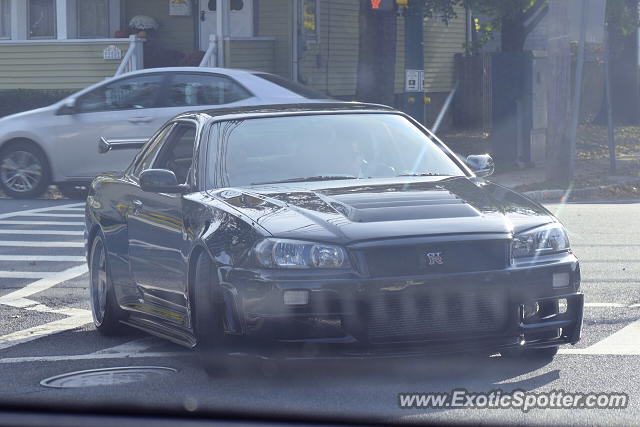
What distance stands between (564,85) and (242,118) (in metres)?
11.3

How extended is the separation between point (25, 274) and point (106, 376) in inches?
Answer: 179

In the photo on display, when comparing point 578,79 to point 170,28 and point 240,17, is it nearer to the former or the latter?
point 240,17

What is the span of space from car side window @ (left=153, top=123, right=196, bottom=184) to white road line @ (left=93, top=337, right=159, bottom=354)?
106 centimetres

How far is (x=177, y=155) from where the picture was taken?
27.2ft

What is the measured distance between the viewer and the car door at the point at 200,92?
16438 mm

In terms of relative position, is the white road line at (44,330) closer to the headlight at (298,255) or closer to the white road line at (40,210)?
the headlight at (298,255)

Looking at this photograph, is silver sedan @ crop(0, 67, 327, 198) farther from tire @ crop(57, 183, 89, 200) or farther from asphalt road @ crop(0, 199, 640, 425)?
asphalt road @ crop(0, 199, 640, 425)

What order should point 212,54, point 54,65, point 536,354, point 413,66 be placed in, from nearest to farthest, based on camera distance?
point 536,354
point 413,66
point 212,54
point 54,65

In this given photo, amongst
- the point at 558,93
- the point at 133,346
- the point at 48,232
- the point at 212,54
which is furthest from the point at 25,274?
the point at 212,54

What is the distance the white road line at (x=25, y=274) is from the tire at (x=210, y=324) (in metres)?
4.70

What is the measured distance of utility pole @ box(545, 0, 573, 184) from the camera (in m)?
17.9

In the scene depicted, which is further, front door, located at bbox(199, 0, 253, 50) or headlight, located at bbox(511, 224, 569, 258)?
front door, located at bbox(199, 0, 253, 50)


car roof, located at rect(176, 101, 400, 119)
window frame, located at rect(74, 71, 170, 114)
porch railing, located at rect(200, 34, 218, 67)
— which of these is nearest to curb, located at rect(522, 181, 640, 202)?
window frame, located at rect(74, 71, 170, 114)

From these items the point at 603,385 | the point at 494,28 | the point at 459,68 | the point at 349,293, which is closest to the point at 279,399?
the point at 349,293
